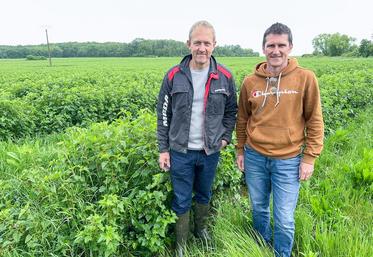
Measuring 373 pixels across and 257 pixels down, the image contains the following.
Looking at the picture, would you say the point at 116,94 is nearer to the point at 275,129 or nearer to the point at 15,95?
the point at 15,95

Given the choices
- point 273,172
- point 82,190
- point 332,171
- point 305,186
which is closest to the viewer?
point 273,172

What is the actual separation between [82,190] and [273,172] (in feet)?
5.83

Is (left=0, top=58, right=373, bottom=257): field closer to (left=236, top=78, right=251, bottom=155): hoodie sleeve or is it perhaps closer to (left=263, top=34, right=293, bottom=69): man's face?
(left=236, top=78, right=251, bottom=155): hoodie sleeve

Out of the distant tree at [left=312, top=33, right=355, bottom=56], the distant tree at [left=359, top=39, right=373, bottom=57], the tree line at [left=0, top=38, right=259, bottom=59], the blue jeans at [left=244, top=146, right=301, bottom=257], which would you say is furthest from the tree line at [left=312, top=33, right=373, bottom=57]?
the blue jeans at [left=244, top=146, right=301, bottom=257]

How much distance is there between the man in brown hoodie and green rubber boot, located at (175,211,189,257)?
28.8 inches

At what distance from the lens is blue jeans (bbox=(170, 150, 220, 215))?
9.88 ft

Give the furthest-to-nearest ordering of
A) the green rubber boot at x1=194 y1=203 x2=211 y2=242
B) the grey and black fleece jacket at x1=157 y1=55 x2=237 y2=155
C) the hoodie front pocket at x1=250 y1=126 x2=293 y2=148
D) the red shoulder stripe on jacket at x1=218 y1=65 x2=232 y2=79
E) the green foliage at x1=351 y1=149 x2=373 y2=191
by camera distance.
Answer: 1. the green foliage at x1=351 y1=149 x2=373 y2=191
2. the green rubber boot at x1=194 y1=203 x2=211 y2=242
3. the red shoulder stripe on jacket at x1=218 y1=65 x2=232 y2=79
4. the grey and black fleece jacket at x1=157 y1=55 x2=237 y2=155
5. the hoodie front pocket at x1=250 y1=126 x2=293 y2=148

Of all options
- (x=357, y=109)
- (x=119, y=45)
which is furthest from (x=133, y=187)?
(x=119, y=45)

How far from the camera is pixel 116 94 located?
8.11m

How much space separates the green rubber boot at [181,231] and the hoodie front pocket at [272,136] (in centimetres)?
103

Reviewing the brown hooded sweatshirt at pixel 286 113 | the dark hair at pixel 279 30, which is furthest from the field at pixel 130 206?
the dark hair at pixel 279 30

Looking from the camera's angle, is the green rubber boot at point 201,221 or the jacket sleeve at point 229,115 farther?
the green rubber boot at point 201,221

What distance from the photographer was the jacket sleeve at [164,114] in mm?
2974

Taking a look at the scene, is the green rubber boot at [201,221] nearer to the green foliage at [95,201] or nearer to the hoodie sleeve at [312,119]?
the green foliage at [95,201]
